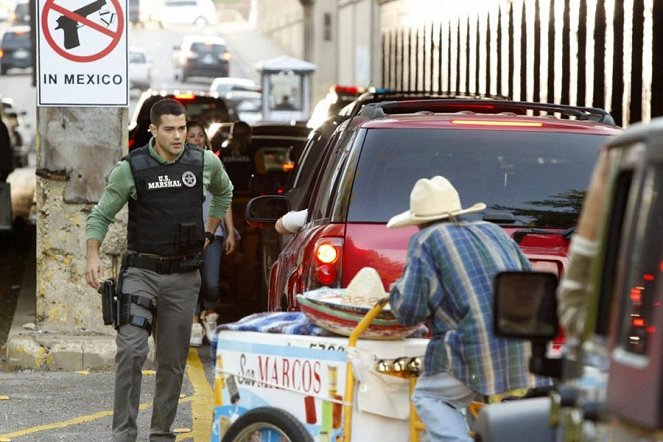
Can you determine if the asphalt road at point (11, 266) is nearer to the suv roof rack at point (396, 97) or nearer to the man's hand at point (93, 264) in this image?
the suv roof rack at point (396, 97)

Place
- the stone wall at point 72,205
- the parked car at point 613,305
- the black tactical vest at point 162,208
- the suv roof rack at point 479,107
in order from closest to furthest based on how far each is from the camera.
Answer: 1. the parked car at point 613,305
2. the black tactical vest at point 162,208
3. the suv roof rack at point 479,107
4. the stone wall at point 72,205

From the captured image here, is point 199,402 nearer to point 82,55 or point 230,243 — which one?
point 230,243

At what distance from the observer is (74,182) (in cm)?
1095

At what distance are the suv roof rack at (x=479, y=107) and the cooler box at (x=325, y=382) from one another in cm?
206

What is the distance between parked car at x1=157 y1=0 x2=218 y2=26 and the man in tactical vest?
7370 centimetres

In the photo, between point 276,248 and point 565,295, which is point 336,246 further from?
point 276,248

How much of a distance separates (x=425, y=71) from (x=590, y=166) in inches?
960

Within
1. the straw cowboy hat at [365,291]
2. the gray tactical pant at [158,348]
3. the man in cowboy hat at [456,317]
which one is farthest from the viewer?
the gray tactical pant at [158,348]

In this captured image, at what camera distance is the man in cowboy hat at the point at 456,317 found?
5613 mm

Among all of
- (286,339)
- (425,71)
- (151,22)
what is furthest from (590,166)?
(151,22)

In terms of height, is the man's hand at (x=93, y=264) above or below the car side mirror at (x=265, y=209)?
below

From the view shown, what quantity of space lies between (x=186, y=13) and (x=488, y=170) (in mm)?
76272

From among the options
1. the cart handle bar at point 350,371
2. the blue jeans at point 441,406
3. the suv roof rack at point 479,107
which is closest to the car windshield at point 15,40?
the suv roof rack at point 479,107

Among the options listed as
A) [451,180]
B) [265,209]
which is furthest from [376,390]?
[265,209]
